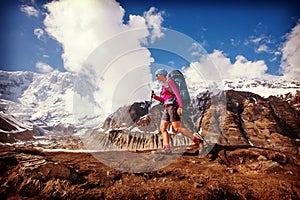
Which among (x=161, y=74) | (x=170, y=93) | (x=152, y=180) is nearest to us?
(x=152, y=180)

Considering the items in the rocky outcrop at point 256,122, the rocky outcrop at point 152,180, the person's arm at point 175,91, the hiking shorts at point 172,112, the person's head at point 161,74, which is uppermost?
the rocky outcrop at point 256,122

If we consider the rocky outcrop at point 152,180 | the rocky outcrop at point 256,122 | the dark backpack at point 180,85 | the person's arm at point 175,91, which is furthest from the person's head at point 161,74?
the rocky outcrop at point 256,122

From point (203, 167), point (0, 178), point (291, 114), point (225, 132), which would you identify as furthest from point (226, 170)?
point (291, 114)

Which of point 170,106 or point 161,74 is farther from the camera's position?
point 161,74

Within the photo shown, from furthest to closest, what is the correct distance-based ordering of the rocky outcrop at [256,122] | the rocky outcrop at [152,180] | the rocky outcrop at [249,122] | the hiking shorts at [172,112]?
the rocky outcrop at [256,122] < the rocky outcrop at [249,122] < the hiking shorts at [172,112] < the rocky outcrop at [152,180]

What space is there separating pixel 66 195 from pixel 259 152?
7528 mm

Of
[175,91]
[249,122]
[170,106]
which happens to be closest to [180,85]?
[175,91]

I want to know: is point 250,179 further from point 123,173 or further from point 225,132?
point 225,132

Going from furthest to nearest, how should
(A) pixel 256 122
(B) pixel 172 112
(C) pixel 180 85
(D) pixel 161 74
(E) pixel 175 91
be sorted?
(A) pixel 256 122, (D) pixel 161 74, (B) pixel 172 112, (C) pixel 180 85, (E) pixel 175 91

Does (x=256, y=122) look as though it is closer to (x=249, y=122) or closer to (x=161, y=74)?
(x=249, y=122)

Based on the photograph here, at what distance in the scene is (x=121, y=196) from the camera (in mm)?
6516

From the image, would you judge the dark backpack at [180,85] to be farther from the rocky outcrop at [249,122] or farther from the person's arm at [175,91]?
the rocky outcrop at [249,122]

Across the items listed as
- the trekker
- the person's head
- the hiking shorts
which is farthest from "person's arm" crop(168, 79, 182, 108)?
the person's head

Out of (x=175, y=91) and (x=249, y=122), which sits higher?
(x=249, y=122)
